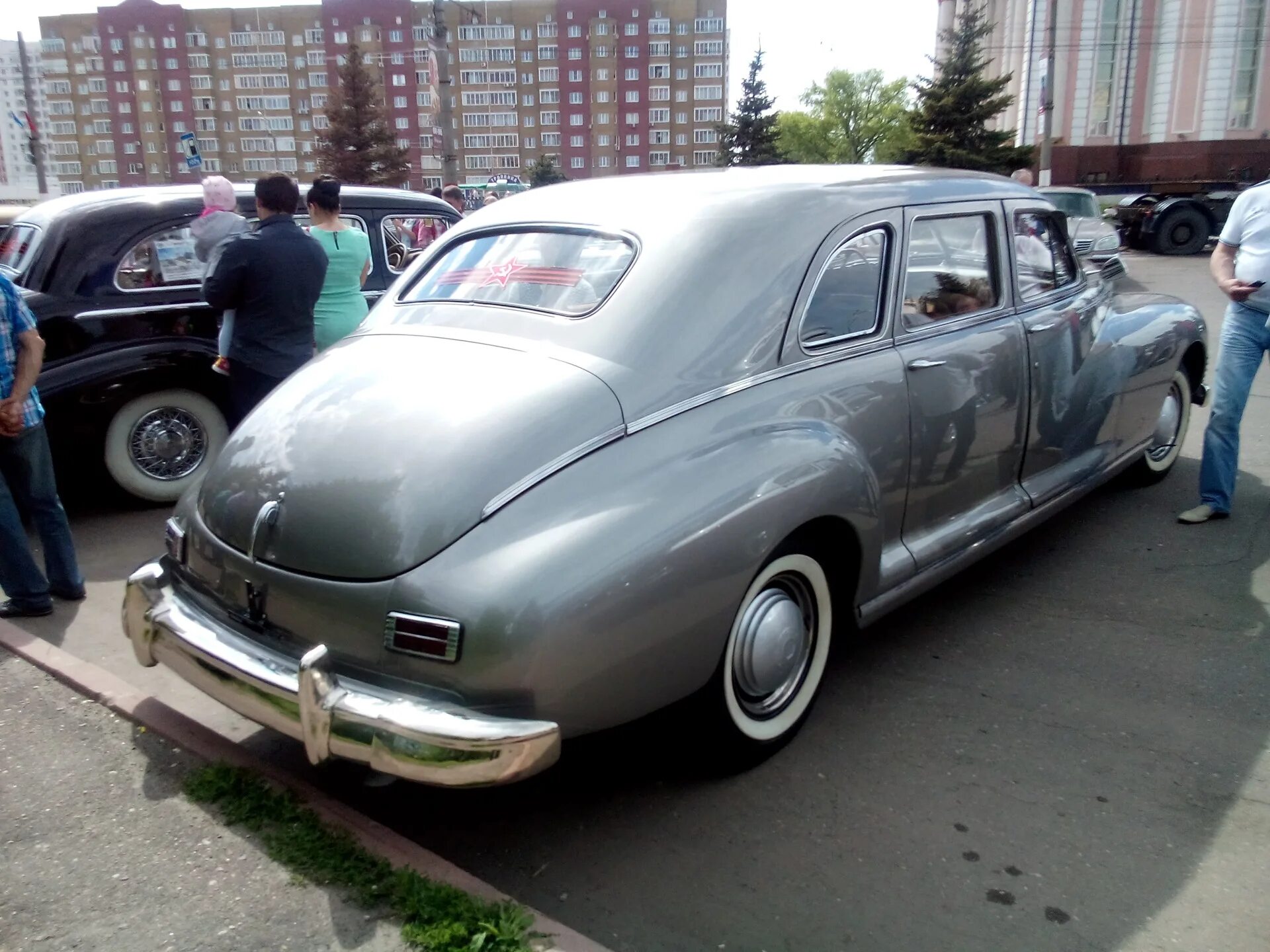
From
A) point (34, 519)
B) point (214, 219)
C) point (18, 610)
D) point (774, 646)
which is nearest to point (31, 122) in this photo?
point (214, 219)

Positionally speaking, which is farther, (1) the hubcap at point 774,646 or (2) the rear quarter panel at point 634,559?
(1) the hubcap at point 774,646

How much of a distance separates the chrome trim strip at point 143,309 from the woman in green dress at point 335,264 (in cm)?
62

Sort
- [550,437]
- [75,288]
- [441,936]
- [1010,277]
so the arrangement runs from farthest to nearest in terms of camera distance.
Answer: [75,288], [1010,277], [550,437], [441,936]

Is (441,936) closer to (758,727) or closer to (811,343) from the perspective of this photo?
(758,727)

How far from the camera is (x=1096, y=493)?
562 cm

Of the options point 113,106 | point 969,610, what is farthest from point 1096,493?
point 113,106

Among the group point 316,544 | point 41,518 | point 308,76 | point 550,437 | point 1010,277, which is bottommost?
point 41,518

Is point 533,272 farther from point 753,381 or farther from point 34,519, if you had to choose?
point 34,519

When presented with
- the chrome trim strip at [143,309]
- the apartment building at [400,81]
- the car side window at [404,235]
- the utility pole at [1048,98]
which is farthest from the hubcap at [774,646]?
the apartment building at [400,81]

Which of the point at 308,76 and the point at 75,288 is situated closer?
the point at 75,288

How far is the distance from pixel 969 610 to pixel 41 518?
4.00 meters

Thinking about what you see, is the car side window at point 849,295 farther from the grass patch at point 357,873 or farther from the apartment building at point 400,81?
the apartment building at point 400,81

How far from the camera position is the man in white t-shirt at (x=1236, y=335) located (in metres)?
4.87

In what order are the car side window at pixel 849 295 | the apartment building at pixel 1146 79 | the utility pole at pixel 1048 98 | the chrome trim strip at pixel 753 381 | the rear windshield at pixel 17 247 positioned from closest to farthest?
the chrome trim strip at pixel 753 381 → the car side window at pixel 849 295 → the rear windshield at pixel 17 247 → the utility pole at pixel 1048 98 → the apartment building at pixel 1146 79
